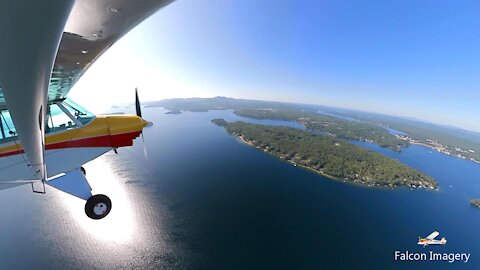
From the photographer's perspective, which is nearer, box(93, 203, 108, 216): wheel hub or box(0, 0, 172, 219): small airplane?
box(0, 0, 172, 219): small airplane

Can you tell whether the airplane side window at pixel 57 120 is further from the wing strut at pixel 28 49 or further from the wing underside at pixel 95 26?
the wing strut at pixel 28 49

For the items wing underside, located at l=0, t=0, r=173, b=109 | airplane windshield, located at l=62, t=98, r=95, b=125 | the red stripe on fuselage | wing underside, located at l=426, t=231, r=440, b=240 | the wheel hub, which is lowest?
wing underside, located at l=426, t=231, r=440, b=240

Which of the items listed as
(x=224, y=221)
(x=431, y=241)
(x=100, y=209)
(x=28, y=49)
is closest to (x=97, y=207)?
(x=100, y=209)

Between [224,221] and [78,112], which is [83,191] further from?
[224,221]

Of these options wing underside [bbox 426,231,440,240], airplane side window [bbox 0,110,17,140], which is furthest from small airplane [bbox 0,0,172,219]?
wing underside [bbox 426,231,440,240]

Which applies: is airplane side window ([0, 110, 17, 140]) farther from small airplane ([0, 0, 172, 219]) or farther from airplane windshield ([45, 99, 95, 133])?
airplane windshield ([45, 99, 95, 133])

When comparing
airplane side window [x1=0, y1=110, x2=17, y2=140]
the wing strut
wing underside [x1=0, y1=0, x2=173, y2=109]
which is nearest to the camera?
the wing strut

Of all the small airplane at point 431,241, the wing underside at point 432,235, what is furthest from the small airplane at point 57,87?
the wing underside at point 432,235
